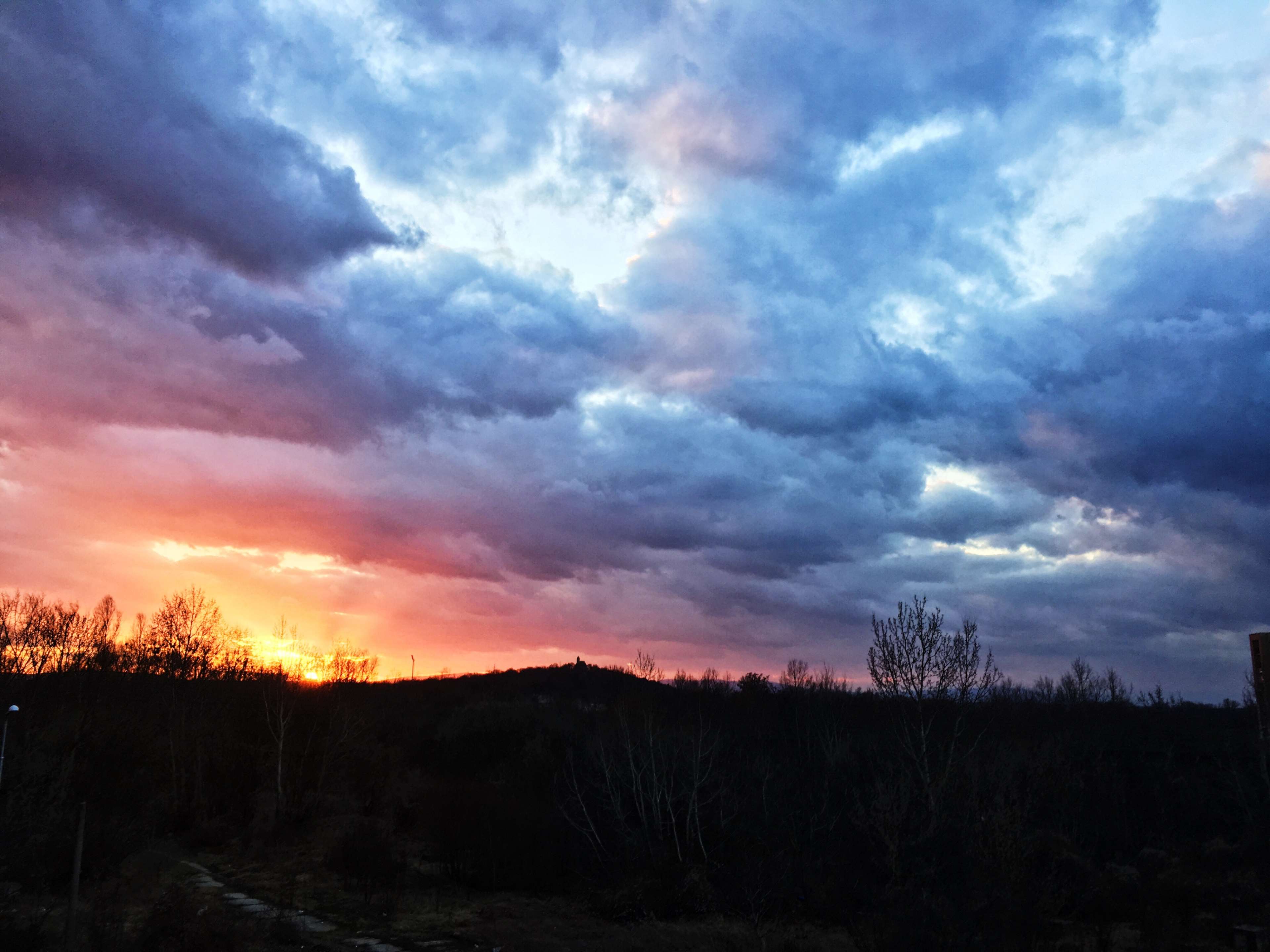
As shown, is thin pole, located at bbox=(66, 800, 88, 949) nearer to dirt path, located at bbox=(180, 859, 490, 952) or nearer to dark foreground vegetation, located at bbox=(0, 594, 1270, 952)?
dark foreground vegetation, located at bbox=(0, 594, 1270, 952)

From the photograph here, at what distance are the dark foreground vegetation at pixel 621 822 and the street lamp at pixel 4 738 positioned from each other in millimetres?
214

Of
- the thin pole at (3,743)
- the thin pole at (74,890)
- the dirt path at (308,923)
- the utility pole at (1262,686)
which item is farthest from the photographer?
the utility pole at (1262,686)

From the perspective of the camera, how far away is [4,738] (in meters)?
19.1

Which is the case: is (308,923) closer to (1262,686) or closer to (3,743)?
(3,743)

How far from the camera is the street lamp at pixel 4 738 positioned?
1781 centimetres

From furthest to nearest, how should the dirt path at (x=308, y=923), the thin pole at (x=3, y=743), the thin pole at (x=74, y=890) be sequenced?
the dirt path at (x=308, y=923) < the thin pole at (x=3, y=743) < the thin pole at (x=74, y=890)

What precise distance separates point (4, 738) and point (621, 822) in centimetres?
1557

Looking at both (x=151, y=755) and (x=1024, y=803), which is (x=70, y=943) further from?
(x=1024, y=803)

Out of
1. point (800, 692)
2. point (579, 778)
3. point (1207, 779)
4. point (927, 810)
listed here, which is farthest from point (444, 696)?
point (927, 810)

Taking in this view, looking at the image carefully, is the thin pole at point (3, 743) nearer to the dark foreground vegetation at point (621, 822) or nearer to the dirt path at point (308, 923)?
the dark foreground vegetation at point (621, 822)

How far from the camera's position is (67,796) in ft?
73.0

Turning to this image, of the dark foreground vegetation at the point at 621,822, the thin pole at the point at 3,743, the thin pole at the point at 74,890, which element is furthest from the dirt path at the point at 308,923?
the thin pole at the point at 3,743

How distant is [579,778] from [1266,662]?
1416 inches

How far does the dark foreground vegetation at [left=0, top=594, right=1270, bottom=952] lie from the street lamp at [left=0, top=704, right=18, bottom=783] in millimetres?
214
